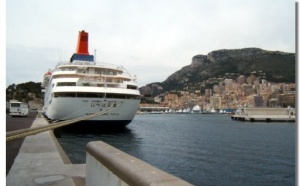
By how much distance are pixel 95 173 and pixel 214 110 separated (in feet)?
649

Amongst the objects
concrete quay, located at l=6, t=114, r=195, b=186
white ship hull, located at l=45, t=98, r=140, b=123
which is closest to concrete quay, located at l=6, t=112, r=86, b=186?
concrete quay, located at l=6, t=114, r=195, b=186

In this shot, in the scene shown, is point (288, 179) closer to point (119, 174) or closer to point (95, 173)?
point (95, 173)

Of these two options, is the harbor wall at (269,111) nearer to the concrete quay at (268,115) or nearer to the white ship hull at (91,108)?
the concrete quay at (268,115)

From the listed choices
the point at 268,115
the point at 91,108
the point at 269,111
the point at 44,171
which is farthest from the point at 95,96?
the point at 269,111

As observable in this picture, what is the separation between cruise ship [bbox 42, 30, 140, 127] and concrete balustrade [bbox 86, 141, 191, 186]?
66.2ft

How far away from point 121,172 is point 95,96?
2453 centimetres

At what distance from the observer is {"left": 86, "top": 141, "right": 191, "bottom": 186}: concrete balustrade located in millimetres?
2186

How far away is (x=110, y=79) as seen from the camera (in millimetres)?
30906

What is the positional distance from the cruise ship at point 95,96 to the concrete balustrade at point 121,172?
2018 cm

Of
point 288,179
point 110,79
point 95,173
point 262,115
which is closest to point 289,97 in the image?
point 262,115

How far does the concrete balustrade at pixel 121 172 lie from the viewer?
2186 mm

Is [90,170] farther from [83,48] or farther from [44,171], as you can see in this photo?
[83,48]

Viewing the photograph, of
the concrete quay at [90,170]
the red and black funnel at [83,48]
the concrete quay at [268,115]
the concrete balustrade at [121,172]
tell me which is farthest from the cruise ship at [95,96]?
the concrete quay at [268,115]

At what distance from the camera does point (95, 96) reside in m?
26.8
